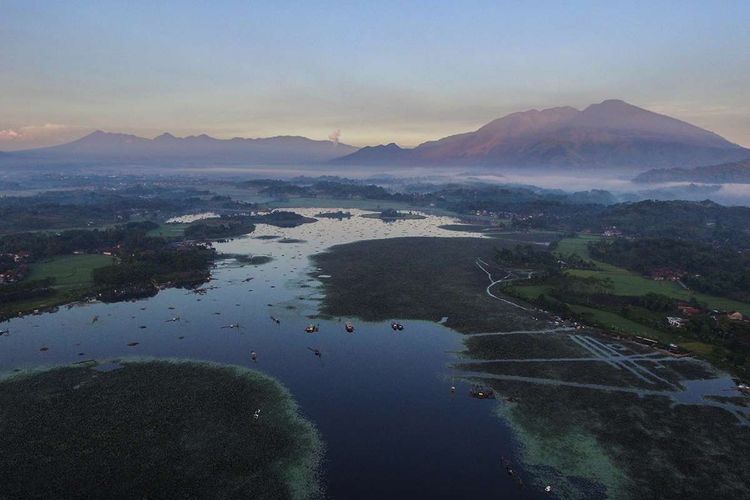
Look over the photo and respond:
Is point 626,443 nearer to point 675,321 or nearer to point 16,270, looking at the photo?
point 675,321

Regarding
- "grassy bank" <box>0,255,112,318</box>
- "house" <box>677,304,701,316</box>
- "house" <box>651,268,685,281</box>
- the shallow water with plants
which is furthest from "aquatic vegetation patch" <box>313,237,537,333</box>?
"grassy bank" <box>0,255,112,318</box>

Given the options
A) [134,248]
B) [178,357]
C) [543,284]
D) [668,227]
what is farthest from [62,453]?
[668,227]

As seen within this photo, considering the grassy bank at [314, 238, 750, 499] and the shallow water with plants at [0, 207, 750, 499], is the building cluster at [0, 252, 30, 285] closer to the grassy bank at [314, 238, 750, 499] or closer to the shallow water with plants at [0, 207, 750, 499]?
the shallow water with plants at [0, 207, 750, 499]

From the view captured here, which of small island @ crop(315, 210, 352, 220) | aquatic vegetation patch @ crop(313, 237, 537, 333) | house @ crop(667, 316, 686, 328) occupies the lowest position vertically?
small island @ crop(315, 210, 352, 220)

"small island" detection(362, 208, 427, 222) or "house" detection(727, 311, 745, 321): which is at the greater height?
"house" detection(727, 311, 745, 321)

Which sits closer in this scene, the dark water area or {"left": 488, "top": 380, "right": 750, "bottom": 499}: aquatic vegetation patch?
{"left": 488, "top": 380, "right": 750, "bottom": 499}: aquatic vegetation patch

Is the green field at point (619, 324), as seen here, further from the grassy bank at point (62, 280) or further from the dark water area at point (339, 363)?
the grassy bank at point (62, 280)

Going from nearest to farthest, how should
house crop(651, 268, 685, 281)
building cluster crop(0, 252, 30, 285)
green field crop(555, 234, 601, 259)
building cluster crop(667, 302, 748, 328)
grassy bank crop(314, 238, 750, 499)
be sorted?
1. grassy bank crop(314, 238, 750, 499)
2. building cluster crop(667, 302, 748, 328)
3. building cluster crop(0, 252, 30, 285)
4. house crop(651, 268, 685, 281)
5. green field crop(555, 234, 601, 259)

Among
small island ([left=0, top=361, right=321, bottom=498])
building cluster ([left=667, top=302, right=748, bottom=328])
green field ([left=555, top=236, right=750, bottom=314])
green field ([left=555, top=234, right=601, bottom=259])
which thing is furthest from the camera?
green field ([left=555, top=234, right=601, bottom=259])
